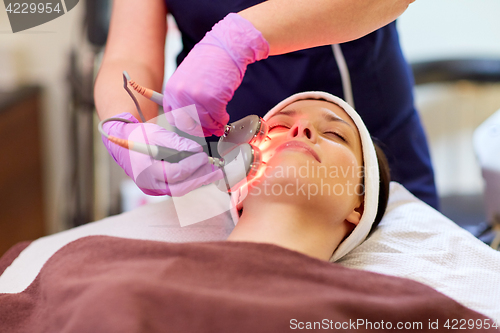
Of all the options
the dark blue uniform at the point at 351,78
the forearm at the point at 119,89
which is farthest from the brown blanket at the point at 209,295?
the dark blue uniform at the point at 351,78

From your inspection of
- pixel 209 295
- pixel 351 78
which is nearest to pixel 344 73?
pixel 351 78

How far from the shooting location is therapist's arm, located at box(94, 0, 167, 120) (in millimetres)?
1199

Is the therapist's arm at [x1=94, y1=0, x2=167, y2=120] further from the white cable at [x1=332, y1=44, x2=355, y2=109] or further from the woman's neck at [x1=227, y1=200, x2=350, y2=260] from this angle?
the white cable at [x1=332, y1=44, x2=355, y2=109]

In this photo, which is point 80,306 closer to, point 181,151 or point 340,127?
point 181,151

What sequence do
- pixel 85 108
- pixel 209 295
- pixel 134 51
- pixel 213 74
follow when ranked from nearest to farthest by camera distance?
pixel 209 295 → pixel 213 74 → pixel 134 51 → pixel 85 108

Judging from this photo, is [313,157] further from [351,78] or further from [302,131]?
[351,78]

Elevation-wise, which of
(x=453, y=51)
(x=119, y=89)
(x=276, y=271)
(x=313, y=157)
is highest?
(x=119, y=89)

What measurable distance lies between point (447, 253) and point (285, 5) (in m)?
0.76

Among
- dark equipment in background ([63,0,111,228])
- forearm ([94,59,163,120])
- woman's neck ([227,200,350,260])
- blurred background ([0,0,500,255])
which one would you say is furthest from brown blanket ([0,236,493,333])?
blurred background ([0,0,500,255])

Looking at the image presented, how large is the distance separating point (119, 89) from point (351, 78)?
717 mm

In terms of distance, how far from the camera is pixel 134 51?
125 centimetres

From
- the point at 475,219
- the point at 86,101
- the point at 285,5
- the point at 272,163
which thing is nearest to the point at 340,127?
the point at 272,163

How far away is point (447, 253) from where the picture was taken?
42.7 inches

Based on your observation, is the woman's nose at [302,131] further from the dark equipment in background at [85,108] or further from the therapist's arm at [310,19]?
the dark equipment in background at [85,108]
